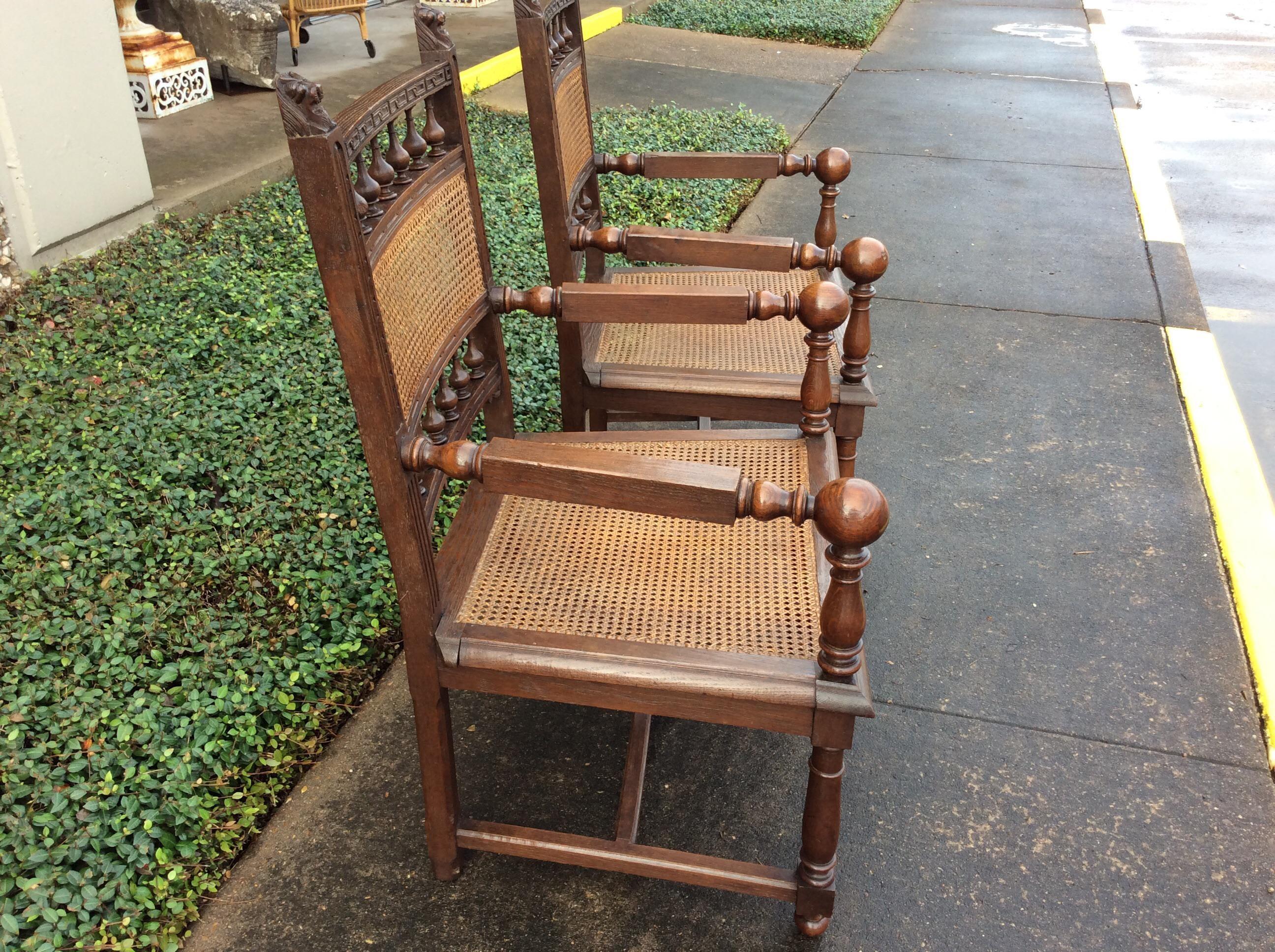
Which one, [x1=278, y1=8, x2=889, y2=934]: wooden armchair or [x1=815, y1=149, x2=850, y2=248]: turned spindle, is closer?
[x1=278, y1=8, x2=889, y2=934]: wooden armchair

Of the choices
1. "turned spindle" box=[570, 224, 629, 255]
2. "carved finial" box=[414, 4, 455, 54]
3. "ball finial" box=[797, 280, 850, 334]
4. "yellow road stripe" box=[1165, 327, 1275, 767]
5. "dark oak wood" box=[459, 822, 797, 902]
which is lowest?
"yellow road stripe" box=[1165, 327, 1275, 767]

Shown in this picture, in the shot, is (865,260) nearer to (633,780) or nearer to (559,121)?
(559,121)

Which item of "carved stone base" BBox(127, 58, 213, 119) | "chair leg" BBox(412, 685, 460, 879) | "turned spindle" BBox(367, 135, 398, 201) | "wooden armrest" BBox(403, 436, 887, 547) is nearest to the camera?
"wooden armrest" BBox(403, 436, 887, 547)

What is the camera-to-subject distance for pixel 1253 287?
4609 millimetres

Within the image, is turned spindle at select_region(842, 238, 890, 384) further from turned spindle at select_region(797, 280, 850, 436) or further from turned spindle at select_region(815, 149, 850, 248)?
turned spindle at select_region(815, 149, 850, 248)

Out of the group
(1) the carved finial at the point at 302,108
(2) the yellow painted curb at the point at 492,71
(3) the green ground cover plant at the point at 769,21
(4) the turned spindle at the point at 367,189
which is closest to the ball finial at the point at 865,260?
(4) the turned spindle at the point at 367,189

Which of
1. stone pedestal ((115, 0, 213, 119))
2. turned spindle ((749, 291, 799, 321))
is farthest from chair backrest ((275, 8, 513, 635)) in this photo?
stone pedestal ((115, 0, 213, 119))

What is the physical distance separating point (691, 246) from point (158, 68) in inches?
144

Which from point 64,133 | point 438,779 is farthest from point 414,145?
point 64,133

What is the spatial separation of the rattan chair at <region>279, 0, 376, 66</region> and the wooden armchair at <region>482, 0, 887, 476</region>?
3.87 metres

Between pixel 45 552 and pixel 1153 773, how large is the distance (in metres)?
2.39

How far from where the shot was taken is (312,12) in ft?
19.2

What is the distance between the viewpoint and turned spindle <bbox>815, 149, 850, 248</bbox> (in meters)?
2.62

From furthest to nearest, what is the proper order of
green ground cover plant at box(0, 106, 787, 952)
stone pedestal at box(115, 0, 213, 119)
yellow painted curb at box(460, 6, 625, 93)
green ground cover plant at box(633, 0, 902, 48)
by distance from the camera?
1. green ground cover plant at box(633, 0, 902, 48)
2. yellow painted curb at box(460, 6, 625, 93)
3. stone pedestal at box(115, 0, 213, 119)
4. green ground cover plant at box(0, 106, 787, 952)
